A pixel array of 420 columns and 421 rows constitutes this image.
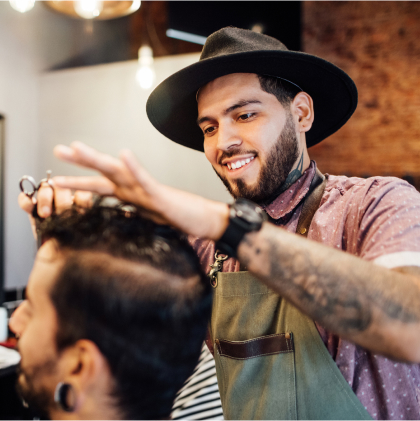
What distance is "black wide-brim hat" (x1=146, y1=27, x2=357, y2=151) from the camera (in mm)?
1276

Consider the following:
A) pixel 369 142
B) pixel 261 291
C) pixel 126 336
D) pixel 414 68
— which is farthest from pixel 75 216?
pixel 414 68

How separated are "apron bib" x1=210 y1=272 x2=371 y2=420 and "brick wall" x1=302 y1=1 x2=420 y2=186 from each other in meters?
2.51

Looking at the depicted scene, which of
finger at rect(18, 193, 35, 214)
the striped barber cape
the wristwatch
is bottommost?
the striped barber cape

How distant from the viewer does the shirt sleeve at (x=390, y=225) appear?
803mm

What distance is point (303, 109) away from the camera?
4.73 feet

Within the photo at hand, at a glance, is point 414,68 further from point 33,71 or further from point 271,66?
point 33,71

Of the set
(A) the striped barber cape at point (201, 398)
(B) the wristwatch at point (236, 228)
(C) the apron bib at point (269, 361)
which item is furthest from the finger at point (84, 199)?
(A) the striped barber cape at point (201, 398)

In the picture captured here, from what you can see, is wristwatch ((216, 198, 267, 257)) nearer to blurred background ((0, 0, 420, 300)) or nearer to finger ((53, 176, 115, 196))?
finger ((53, 176, 115, 196))

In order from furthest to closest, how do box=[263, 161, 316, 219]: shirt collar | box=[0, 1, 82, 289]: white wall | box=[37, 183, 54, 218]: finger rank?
box=[0, 1, 82, 289]: white wall
box=[263, 161, 316, 219]: shirt collar
box=[37, 183, 54, 218]: finger

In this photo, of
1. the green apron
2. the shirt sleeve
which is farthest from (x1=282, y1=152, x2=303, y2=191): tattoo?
the shirt sleeve

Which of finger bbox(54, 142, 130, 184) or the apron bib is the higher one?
finger bbox(54, 142, 130, 184)

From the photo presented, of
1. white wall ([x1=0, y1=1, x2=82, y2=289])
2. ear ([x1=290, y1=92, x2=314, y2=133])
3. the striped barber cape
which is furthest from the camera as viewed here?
white wall ([x1=0, y1=1, x2=82, y2=289])

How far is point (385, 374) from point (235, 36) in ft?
4.01

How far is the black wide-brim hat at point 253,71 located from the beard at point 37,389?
1.06 m
